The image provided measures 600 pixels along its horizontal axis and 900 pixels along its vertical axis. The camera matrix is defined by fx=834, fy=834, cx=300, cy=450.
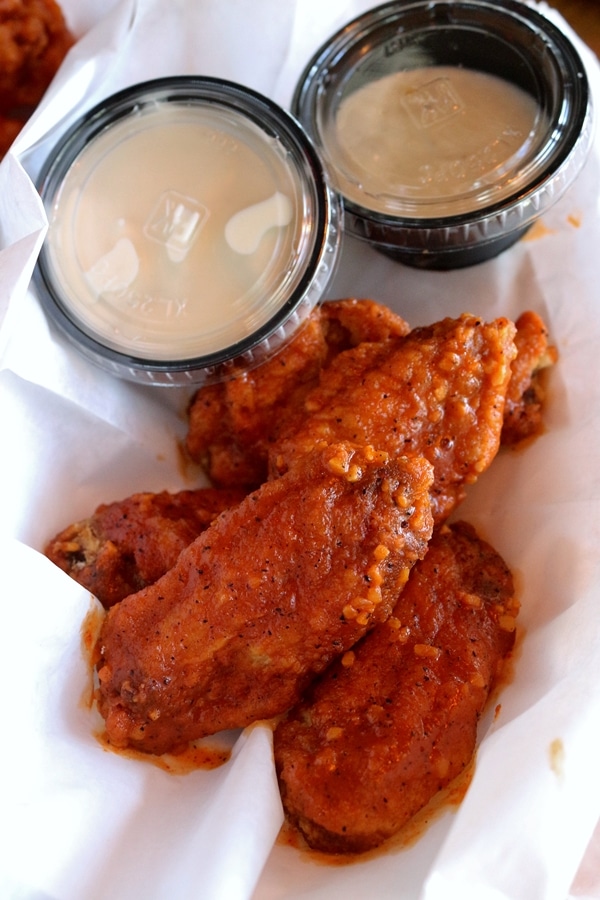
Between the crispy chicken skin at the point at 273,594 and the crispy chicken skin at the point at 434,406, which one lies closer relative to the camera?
the crispy chicken skin at the point at 273,594

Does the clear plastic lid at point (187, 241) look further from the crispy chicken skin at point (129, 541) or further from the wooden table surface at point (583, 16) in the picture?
the wooden table surface at point (583, 16)

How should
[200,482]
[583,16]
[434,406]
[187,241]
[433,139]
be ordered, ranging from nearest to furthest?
1. [434,406]
2. [187,241]
3. [433,139]
4. [200,482]
5. [583,16]

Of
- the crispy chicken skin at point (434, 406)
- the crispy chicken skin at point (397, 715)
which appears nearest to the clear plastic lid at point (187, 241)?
the crispy chicken skin at point (434, 406)

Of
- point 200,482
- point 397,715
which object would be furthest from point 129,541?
point 397,715

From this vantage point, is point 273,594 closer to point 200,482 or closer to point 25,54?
point 200,482

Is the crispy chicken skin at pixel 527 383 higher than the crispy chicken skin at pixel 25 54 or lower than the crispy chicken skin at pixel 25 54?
lower
